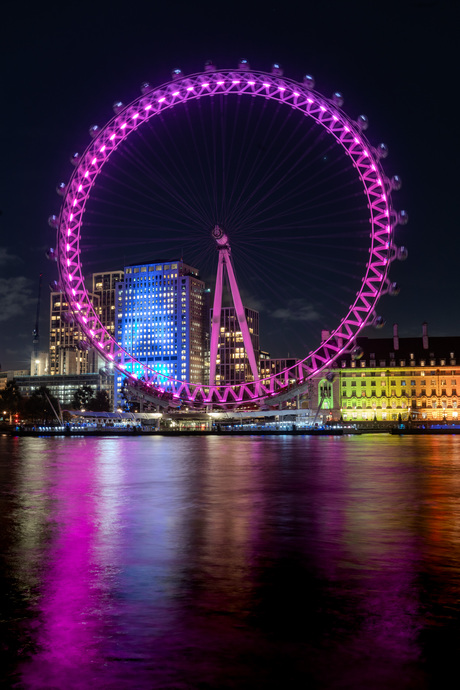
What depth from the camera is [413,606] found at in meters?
10.4

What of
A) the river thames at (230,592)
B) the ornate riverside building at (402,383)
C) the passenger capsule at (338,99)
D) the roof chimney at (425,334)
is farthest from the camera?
the roof chimney at (425,334)

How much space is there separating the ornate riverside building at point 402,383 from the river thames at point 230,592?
131 m

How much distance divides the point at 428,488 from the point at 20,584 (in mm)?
20239

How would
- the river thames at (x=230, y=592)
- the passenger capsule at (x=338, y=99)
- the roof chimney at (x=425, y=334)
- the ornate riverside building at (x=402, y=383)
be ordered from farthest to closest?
the roof chimney at (x=425, y=334) < the ornate riverside building at (x=402, y=383) < the passenger capsule at (x=338, y=99) < the river thames at (x=230, y=592)

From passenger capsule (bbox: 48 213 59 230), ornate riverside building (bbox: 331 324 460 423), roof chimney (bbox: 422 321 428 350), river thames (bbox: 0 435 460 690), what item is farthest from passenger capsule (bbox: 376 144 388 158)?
roof chimney (bbox: 422 321 428 350)

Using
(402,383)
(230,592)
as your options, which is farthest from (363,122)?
(402,383)

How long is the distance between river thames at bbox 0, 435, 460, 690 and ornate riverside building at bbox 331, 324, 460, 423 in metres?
131

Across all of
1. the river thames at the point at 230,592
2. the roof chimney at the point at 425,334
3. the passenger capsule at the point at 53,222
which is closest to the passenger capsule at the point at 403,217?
the passenger capsule at the point at 53,222

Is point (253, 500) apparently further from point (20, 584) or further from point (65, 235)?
point (65, 235)

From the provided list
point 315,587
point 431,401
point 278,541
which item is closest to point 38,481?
point 278,541

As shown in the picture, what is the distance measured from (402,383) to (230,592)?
14736 cm

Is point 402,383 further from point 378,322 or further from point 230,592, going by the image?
point 230,592

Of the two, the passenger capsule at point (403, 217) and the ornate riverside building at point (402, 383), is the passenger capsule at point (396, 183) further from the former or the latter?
the ornate riverside building at point (402, 383)

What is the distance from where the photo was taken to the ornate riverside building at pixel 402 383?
5999 inches
